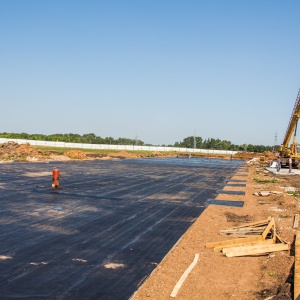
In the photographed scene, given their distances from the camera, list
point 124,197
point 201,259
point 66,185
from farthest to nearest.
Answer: point 66,185 → point 124,197 → point 201,259

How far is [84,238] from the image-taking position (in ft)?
33.8

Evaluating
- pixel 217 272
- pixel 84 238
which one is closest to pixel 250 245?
pixel 217 272

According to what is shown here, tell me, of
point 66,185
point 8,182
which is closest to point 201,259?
point 66,185

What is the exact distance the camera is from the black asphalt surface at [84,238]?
6.91 m

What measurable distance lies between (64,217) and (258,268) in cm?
714

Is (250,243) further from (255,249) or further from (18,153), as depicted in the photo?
(18,153)

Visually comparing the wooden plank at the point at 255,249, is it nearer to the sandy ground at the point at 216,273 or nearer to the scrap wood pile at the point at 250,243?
the scrap wood pile at the point at 250,243

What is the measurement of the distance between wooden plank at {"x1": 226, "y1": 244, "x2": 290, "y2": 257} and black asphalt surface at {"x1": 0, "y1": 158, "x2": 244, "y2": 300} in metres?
1.70

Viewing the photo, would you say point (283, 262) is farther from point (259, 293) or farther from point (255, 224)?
point (255, 224)

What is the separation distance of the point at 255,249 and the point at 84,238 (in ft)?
14.8

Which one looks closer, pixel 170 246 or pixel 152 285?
pixel 152 285

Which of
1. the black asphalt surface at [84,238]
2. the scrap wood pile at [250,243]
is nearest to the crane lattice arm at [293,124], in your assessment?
the black asphalt surface at [84,238]

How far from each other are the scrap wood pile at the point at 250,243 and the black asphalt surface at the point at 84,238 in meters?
1.45

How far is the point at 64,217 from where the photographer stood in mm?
13047
